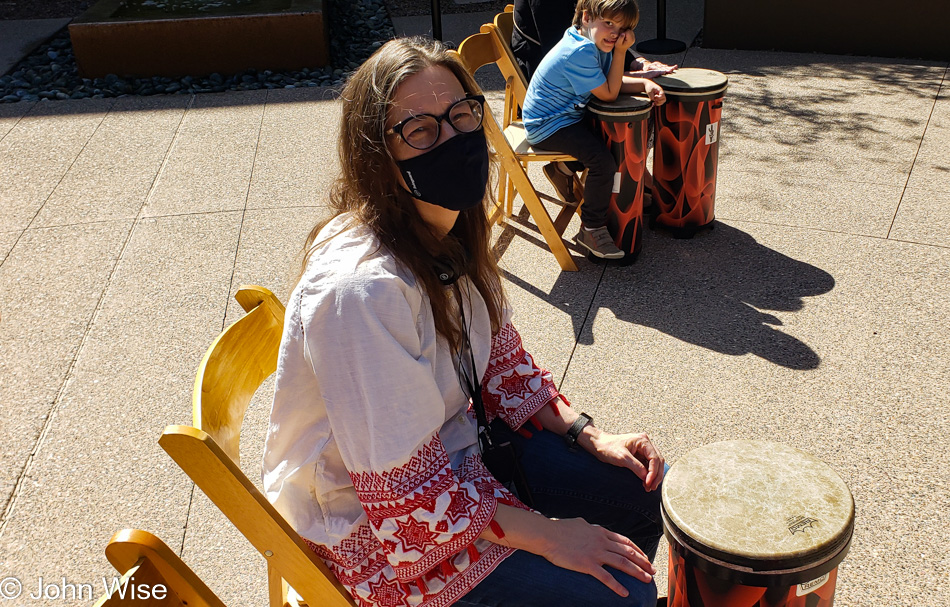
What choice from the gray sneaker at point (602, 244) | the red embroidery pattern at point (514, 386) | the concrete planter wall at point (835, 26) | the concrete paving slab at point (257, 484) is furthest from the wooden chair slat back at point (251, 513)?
the concrete planter wall at point (835, 26)

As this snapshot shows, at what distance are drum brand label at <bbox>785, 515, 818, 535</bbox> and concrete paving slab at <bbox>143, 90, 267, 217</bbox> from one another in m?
4.32

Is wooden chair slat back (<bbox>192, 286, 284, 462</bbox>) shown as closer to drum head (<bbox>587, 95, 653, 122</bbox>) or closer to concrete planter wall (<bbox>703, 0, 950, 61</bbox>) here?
drum head (<bbox>587, 95, 653, 122</bbox>)

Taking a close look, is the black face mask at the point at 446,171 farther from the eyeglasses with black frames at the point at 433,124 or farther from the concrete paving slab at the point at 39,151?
the concrete paving slab at the point at 39,151

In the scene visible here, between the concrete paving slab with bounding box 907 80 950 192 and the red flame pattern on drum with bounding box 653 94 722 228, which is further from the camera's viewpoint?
the concrete paving slab with bounding box 907 80 950 192

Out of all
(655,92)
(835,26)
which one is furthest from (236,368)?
(835,26)

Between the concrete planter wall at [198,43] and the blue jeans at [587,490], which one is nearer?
the blue jeans at [587,490]

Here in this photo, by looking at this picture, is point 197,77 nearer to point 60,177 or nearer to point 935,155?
point 60,177

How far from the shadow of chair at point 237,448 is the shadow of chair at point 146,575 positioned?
0.14m

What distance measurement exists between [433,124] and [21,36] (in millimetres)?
9417

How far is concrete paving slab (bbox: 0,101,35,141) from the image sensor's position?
670 centimetres

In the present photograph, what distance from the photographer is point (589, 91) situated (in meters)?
4.30

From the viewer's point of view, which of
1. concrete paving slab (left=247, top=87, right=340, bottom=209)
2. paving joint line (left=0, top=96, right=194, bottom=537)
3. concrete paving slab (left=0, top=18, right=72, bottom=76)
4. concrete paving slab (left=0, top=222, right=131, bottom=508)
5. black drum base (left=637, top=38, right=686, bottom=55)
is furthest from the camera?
concrete paving slab (left=0, top=18, right=72, bottom=76)

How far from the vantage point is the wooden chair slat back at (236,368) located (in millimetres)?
1758

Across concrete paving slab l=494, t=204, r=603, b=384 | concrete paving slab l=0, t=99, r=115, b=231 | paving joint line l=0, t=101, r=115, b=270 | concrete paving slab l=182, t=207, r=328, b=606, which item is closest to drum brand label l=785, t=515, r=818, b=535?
concrete paving slab l=182, t=207, r=328, b=606
